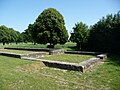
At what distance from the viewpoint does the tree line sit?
753 inches

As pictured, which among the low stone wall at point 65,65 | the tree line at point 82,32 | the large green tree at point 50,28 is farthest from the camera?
the large green tree at point 50,28

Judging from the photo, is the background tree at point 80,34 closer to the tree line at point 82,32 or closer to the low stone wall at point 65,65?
the tree line at point 82,32

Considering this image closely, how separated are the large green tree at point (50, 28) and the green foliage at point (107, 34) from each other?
5.07 m

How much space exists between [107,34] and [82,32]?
4.95 m

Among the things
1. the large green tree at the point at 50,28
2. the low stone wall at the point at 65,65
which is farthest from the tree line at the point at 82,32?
the low stone wall at the point at 65,65

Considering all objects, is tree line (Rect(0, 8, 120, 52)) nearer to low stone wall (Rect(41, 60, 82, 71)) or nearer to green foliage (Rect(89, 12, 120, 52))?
green foliage (Rect(89, 12, 120, 52))

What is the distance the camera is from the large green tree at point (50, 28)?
76.6 ft

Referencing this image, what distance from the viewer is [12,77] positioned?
6973mm

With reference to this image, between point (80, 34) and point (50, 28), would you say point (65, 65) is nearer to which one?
point (80, 34)

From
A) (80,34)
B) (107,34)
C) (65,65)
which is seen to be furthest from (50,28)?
→ (65,65)

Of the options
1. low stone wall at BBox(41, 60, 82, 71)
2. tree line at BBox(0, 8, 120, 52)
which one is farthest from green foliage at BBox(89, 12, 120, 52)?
low stone wall at BBox(41, 60, 82, 71)

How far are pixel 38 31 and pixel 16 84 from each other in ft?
60.2

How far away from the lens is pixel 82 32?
23.3 metres

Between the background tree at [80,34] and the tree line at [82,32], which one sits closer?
the tree line at [82,32]
